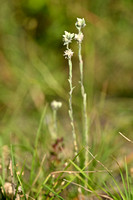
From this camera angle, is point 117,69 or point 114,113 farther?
point 117,69

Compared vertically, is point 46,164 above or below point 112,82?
below

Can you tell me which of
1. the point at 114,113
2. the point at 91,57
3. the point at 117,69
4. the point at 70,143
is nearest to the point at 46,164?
the point at 70,143

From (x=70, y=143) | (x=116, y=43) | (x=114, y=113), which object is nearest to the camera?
(x=70, y=143)

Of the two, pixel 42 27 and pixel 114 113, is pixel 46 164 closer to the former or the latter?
A: pixel 114 113

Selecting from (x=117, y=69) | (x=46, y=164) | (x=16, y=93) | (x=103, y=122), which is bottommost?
(x=46, y=164)

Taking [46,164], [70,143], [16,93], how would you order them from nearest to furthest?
[46,164]
[70,143]
[16,93]

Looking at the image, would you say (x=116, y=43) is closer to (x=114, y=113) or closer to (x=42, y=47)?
(x=42, y=47)

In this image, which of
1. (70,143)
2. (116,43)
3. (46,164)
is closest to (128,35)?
(116,43)
